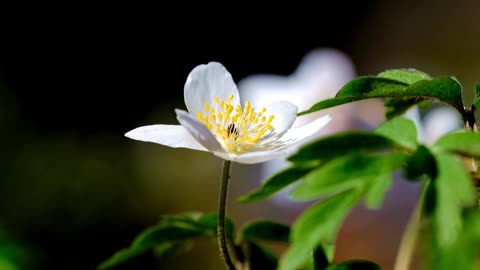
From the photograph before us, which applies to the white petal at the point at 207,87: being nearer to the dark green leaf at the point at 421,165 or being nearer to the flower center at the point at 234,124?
the flower center at the point at 234,124

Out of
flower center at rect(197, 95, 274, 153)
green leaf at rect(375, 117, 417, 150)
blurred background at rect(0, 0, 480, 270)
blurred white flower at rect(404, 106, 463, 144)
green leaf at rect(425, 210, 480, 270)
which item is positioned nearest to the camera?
green leaf at rect(425, 210, 480, 270)

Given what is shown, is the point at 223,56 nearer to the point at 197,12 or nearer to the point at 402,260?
the point at 197,12

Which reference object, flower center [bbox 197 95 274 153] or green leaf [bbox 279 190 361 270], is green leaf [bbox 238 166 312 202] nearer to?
green leaf [bbox 279 190 361 270]

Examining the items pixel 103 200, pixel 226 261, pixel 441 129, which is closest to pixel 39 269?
pixel 103 200

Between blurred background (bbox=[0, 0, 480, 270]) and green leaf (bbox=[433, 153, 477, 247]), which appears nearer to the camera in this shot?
green leaf (bbox=[433, 153, 477, 247])

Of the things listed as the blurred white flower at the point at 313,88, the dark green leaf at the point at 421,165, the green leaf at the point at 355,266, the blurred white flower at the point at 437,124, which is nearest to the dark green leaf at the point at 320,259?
the green leaf at the point at 355,266

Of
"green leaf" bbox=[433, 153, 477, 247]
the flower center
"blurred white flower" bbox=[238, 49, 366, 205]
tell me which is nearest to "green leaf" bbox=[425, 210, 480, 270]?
"green leaf" bbox=[433, 153, 477, 247]
